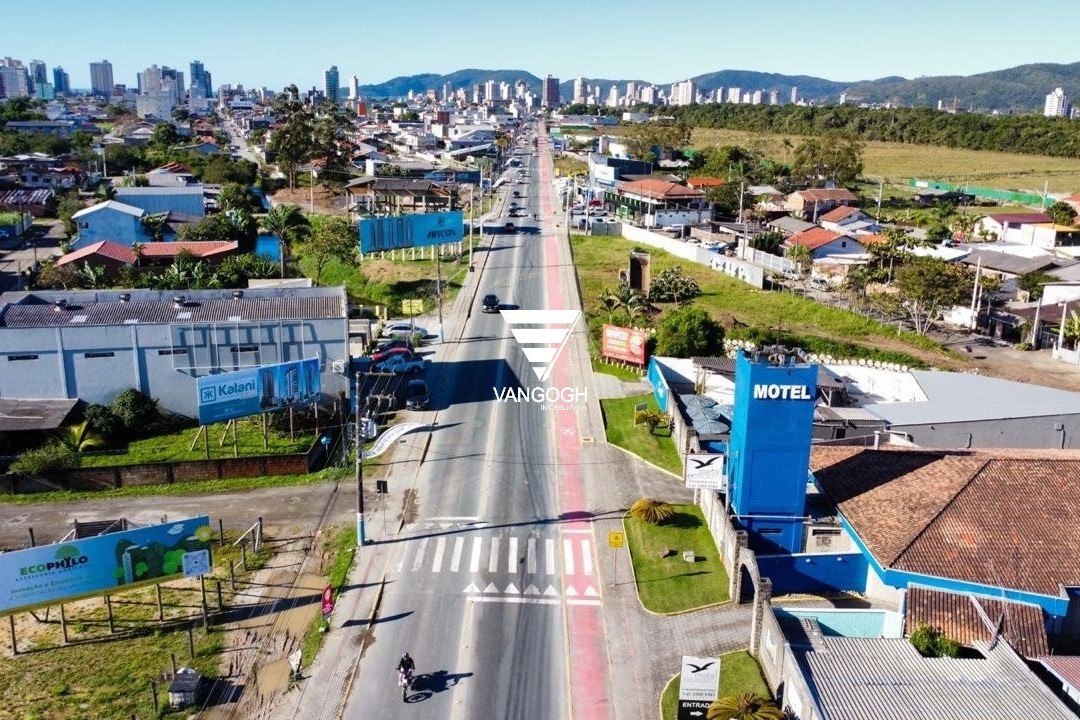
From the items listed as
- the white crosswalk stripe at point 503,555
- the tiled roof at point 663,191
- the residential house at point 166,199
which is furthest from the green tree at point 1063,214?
the residential house at point 166,199

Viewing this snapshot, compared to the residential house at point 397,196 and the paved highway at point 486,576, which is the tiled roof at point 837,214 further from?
the paved highway at point 486,576

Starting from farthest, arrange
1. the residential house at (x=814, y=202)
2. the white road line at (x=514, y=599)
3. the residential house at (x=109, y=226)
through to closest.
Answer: the residential house at (x=814, y=202)
the residential house at (x=109, y=226)
the white road line at (x=514, y=599)

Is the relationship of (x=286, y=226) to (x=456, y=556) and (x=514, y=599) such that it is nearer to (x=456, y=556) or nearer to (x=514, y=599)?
(x=456, y=556)

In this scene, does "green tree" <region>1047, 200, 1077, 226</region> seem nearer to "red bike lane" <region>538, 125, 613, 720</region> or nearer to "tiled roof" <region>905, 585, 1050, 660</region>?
"red bike lane" <region>538, 125, 613, 720</region>

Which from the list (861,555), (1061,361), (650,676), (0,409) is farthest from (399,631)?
(1061,361)

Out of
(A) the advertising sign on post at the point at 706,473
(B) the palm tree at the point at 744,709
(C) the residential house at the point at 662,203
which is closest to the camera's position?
(B) the palm tree at the point at 744,709

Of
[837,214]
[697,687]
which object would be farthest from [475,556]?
[837,214]
